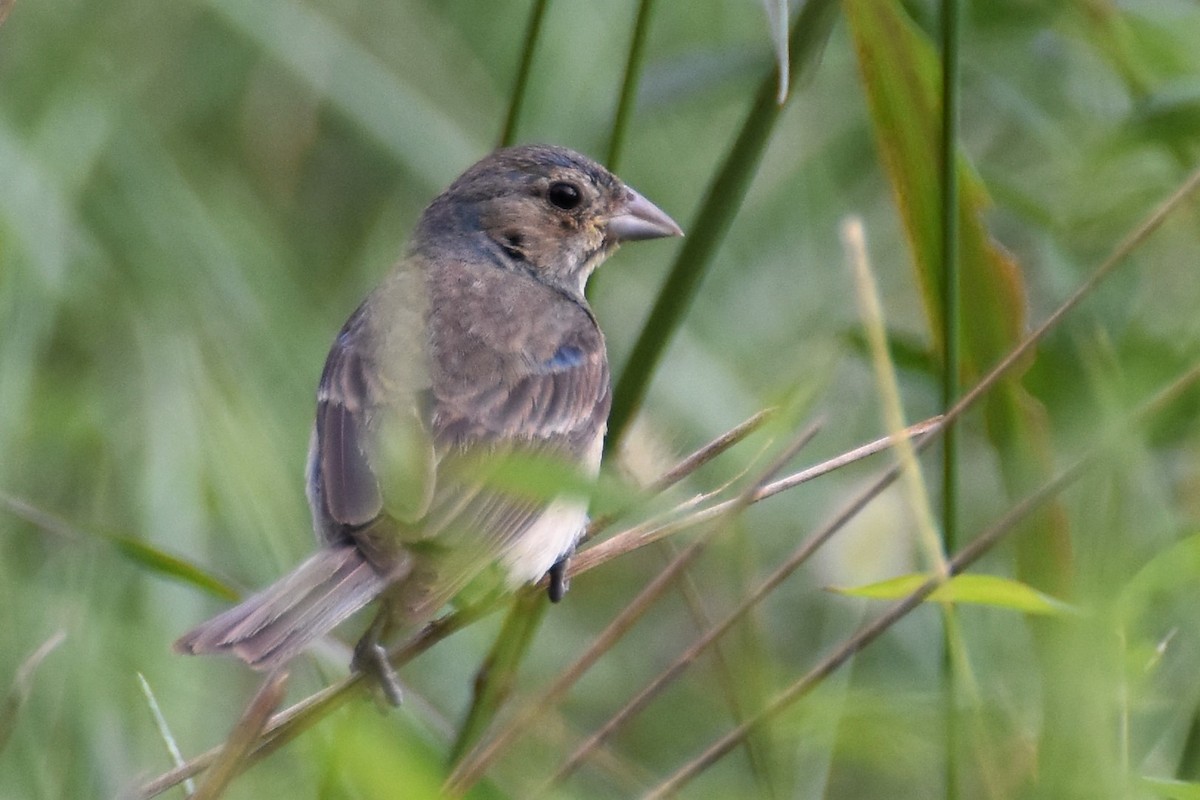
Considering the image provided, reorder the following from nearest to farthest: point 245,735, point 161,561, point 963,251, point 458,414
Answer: point 245,735 < point 161,561 < point 963,251 < point 458,414

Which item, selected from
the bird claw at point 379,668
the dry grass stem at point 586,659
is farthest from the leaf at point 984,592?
the bird claw at point 379,668

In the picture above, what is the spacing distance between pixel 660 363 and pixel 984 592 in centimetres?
112

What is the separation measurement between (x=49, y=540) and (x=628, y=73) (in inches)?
73.2

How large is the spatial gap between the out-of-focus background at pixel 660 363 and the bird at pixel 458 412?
0.13 meters

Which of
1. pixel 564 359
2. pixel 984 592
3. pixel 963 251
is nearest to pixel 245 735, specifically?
pixel 984 592

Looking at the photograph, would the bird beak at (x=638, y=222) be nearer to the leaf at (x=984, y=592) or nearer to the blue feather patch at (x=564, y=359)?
the blue feather patch at (x=564, y=359)

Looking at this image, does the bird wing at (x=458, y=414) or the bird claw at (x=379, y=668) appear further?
the bird wing at (x=458, y=414)

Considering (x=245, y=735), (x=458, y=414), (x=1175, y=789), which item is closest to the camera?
(x=245, y=735)

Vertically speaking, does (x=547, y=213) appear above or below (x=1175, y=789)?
above

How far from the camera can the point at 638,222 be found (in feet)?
12.8

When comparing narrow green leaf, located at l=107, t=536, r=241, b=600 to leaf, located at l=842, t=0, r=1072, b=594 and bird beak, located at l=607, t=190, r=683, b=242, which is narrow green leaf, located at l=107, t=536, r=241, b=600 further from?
bird beak, located at l=607, t=190, r=683, b=242

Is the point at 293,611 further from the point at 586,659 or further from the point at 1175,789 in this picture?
the point at 1175,789

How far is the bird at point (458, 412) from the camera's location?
2.59 m

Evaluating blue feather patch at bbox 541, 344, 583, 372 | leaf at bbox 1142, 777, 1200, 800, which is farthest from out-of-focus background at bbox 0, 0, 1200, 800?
blue feather patch at bbox 541, 344, 583, 372
